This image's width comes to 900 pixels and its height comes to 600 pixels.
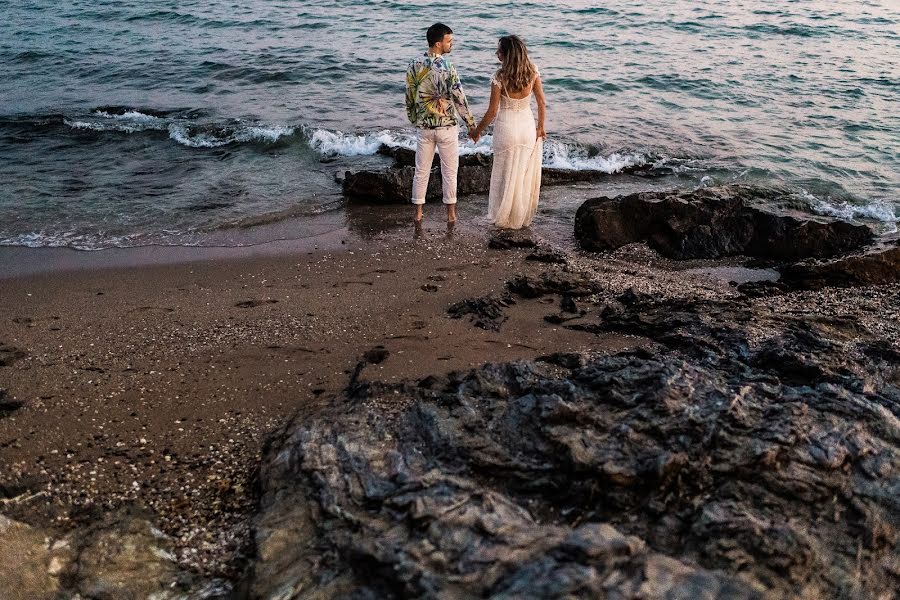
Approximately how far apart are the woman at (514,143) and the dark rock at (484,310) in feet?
7.94

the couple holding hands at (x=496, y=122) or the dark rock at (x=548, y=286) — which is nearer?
the dark rock at (x=548, y=286)

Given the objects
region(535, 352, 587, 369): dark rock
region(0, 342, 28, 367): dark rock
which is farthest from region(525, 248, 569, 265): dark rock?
region(0, 342, 28, 367): dark rock

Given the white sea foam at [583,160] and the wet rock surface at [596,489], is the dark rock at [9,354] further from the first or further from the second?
the white sea foam at [583,160]

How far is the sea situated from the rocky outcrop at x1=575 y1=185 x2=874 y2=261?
1103mm

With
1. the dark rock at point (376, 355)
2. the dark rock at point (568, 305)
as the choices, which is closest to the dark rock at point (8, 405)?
the dark rock at point (376, 355)

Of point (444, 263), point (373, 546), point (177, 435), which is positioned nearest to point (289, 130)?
point (444, 263)

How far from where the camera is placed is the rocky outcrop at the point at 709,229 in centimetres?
722

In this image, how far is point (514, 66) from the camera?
7312 millimetres

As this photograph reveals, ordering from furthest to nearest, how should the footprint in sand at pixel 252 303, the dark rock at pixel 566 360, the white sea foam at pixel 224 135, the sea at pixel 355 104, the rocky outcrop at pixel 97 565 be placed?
1. the white sea foam at pixel 224 135
2. the sea at pixel 355 104
3. the footprint in sand at pixel 252 303
4. the dark rock at pixel 566 360
5. the rocky outcrop at pixel 97 565

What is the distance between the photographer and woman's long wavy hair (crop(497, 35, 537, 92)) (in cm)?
725

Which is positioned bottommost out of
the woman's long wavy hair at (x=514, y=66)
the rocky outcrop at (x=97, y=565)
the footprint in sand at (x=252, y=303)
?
the rocky outcrop at (x=97, y=565)

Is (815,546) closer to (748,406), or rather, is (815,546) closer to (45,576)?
(748,406)

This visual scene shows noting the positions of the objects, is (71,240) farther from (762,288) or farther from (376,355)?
(762,288)

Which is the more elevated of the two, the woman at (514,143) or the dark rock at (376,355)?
the woman at (514,143)
